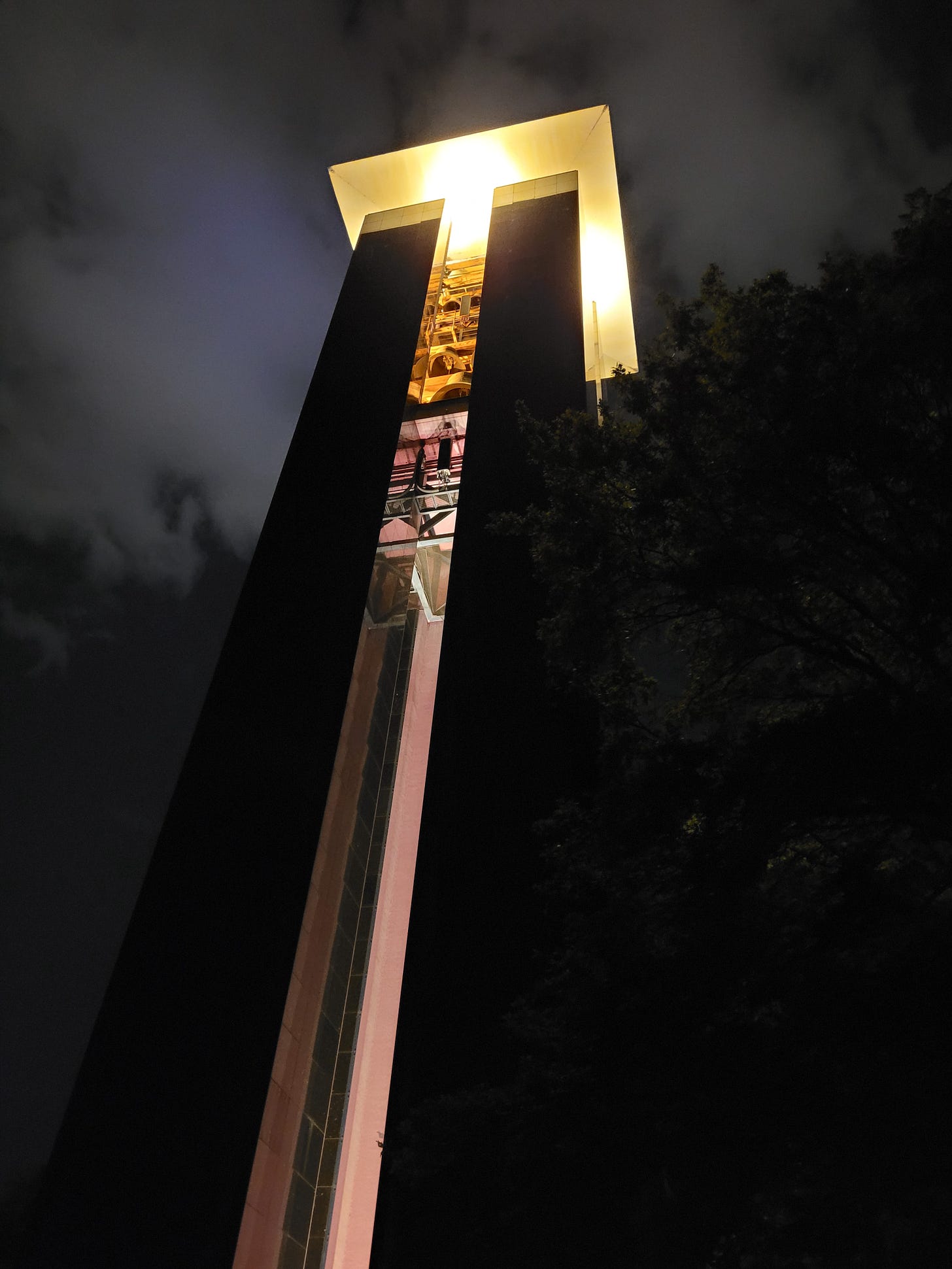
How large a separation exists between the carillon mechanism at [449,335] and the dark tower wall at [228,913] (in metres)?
3.11

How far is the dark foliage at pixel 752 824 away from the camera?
179 inches

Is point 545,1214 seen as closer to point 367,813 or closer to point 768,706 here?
point 768,706

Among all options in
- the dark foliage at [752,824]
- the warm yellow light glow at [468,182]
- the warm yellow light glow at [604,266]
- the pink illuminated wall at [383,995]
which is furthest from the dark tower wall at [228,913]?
the warm yellow light glow at [604,266]

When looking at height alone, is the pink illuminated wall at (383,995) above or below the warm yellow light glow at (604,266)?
below

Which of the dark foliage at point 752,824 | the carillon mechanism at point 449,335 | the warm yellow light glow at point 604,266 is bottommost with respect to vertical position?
the dark foliage at point 752,824

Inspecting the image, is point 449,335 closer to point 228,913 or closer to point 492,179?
point 492,179

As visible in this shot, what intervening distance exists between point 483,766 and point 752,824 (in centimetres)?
497

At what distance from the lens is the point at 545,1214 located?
5.15 m

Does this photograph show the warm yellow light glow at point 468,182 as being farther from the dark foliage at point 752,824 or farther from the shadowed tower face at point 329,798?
the dark foliage at point 752,824

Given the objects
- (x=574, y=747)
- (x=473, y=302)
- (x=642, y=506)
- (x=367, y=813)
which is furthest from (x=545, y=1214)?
(x=473, y=302)

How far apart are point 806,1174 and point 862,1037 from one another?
707mm

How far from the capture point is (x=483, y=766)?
1014cm

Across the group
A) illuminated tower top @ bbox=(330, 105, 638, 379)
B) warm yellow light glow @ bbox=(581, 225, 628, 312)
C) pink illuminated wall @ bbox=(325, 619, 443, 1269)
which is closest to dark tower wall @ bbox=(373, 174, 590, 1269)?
pink illuminated wall @ bbox=(325, 619, 443, 1269)

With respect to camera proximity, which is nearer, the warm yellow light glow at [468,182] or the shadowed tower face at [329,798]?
the shadowed tower face at [329,798]
